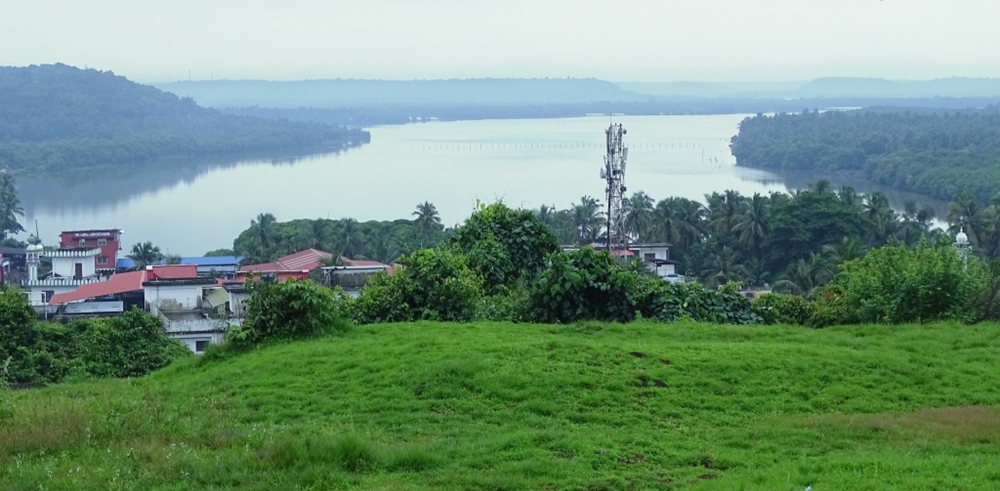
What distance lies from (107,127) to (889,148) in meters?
90.3

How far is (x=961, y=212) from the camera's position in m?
37.5

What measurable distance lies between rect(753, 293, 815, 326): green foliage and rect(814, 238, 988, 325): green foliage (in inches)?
7.8

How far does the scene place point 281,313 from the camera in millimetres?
8602

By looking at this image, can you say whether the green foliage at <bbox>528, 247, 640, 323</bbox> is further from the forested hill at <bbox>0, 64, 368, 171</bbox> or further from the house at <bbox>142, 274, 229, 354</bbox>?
the forested hill at <bbox>0, 64, 368, 171</bbox>

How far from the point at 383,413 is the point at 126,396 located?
2000mm

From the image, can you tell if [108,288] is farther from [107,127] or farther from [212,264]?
[107,127]

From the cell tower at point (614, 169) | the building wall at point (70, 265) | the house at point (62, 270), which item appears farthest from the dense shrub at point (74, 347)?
the building wall at point (70, 265)

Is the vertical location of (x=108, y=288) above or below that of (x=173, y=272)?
below

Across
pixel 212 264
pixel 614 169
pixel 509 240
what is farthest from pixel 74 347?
pixel 212 264

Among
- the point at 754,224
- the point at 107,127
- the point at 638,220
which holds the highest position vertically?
the point at 107,127

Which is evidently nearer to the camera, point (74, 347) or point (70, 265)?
point (74, 347)

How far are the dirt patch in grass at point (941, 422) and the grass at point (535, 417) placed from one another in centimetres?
2

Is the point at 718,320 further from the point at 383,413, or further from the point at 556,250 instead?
the point at 383,413

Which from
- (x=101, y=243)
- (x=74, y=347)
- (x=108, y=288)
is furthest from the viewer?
(x=101, y=243)
